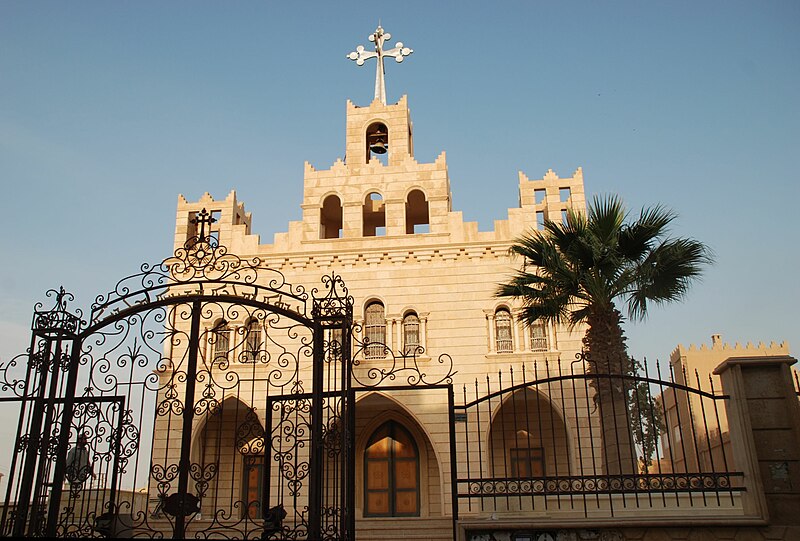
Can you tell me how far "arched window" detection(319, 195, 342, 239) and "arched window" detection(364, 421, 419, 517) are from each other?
20.4ft

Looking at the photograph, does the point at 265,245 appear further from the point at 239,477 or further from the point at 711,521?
the point at 711,521

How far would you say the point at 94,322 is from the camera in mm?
9203

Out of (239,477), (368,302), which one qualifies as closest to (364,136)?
(368,302)

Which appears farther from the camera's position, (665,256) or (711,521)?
(665,256)

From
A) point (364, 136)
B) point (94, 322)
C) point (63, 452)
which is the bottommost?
point (63, 452)

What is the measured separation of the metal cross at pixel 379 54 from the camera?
80.5 feet

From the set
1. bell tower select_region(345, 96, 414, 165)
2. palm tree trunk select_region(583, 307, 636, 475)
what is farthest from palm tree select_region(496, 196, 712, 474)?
bell tower select_region(345, 96, 414, 165)

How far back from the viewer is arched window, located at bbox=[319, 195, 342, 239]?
21938 millimetres

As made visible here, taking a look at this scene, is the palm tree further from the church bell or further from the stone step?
the church bell

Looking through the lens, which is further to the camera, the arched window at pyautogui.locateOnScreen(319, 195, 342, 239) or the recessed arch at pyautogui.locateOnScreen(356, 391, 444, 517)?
the arched window at pyautogui.locateOnScreen(319, 195, 342, 239)

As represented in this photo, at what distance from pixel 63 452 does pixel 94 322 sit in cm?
163

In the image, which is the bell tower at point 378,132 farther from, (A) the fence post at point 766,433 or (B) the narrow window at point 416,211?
(A) the fence post at point 766,433

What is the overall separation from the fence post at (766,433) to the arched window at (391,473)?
39.4ft

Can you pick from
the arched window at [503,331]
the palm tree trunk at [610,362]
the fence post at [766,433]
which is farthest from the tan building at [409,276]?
the fence post at [766,433]
